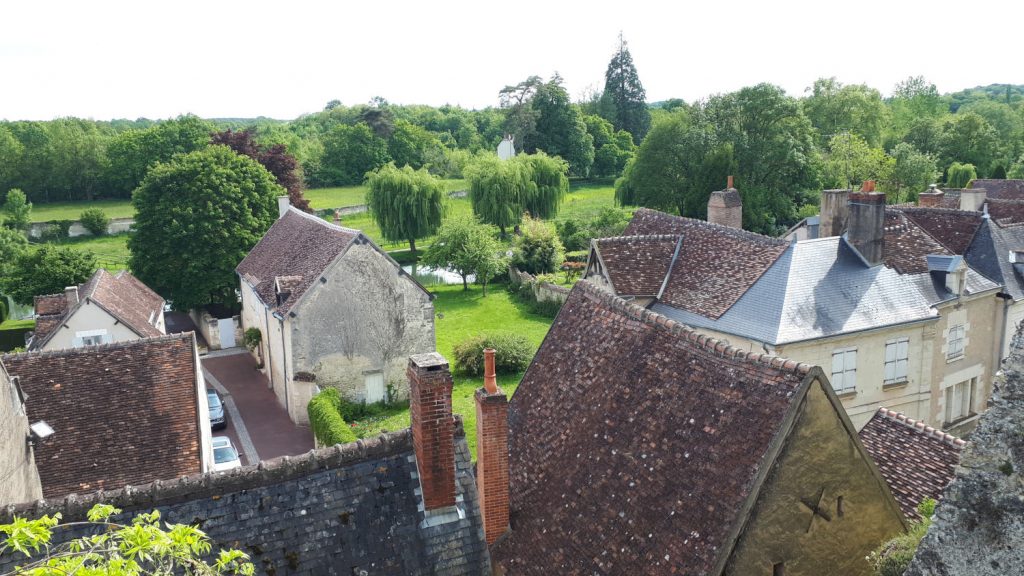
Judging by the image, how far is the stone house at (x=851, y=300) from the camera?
22.2m

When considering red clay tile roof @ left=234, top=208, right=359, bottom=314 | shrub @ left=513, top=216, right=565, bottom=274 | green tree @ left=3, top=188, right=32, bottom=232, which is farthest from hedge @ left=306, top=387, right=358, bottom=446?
green tree @ left=3, top=188, right=32, bottom=232

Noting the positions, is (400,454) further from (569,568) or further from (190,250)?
(190,250)

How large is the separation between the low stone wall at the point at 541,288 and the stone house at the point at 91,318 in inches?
836

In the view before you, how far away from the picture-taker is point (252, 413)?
101 ft

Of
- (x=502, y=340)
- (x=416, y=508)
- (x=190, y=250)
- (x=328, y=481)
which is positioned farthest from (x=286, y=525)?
(x=190, y=250)

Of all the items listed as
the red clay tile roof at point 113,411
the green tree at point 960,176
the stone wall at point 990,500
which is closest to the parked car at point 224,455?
the red clay tile roof at point 113,411

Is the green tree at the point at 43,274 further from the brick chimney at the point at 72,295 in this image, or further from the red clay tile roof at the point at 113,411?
the red clay tile roof at the point at 113,411

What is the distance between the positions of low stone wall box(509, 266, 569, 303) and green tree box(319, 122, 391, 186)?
52236 mm

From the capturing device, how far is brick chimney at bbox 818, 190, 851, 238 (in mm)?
25000

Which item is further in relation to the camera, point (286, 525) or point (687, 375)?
point (687, 375)

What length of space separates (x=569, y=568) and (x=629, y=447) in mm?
1905

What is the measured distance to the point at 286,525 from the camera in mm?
10570

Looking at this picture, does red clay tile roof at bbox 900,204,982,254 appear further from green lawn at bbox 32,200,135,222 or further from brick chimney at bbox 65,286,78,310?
green lawn at bbox 32,200,135,222

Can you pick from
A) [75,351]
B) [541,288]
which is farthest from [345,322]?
[541,288]
